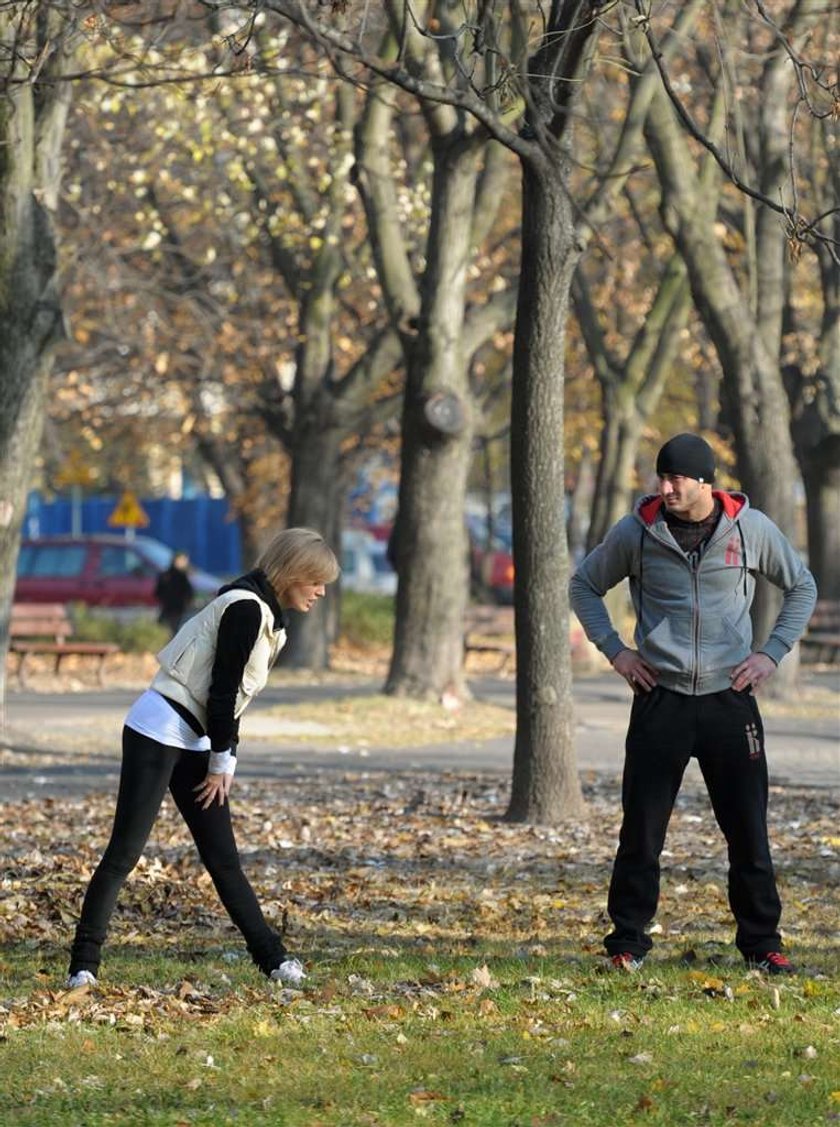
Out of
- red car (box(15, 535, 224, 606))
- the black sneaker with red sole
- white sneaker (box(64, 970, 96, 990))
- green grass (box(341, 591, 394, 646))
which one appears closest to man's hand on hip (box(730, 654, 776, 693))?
the black sneaker with red sole

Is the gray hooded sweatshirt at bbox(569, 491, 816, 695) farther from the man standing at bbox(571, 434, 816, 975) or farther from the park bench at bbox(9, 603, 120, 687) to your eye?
the park bench at bbox(9, 603, 120, 687)

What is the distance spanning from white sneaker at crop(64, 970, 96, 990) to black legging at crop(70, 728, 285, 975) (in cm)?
2

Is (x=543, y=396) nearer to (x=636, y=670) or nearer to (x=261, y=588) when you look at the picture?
(x=636, y=670)

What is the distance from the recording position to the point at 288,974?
7.67 m

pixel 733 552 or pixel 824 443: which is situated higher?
pixel 824 443

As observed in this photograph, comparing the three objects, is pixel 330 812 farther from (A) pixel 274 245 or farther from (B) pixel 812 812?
(A) pixel 274 245


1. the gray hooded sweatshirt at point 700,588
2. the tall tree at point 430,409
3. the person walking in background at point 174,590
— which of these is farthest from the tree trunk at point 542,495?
the person walking in background at point 174,590

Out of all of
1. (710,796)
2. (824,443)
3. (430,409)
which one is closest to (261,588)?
(710,796)

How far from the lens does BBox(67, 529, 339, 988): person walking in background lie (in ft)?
23.7

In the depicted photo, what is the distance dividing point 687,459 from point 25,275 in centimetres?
856

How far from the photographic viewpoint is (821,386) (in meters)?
28.3

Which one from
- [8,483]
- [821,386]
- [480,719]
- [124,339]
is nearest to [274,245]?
[124,339]

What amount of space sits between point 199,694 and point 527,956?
71.7 inches

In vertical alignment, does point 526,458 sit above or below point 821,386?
below
